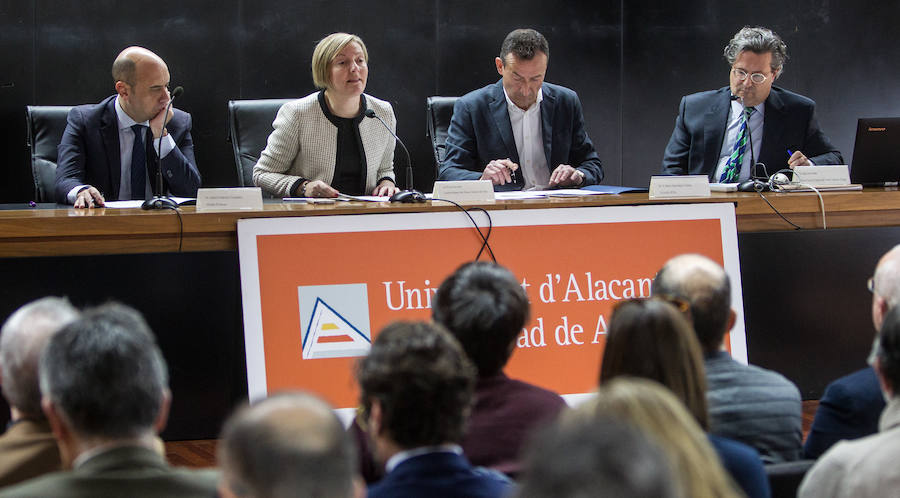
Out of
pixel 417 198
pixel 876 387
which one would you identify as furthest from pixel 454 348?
pixel 417 198

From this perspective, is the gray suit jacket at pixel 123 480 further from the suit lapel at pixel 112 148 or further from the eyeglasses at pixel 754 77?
the eyeglasses at pixel 754 77

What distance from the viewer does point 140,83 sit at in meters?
3.92

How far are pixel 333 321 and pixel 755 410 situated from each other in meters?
1.45

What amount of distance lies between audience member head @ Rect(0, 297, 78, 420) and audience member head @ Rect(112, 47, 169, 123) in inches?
95.8

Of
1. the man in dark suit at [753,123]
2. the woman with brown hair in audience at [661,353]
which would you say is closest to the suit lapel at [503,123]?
the man in dark suit at [753,123]

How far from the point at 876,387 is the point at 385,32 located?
13.0 feet

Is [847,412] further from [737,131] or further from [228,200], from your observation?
[737,131]

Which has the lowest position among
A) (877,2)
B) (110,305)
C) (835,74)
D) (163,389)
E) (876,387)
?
(876,387)

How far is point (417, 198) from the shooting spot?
3289 mm

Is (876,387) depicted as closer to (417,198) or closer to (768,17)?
(417,198)

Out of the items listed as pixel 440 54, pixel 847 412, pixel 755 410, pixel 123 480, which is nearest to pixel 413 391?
pixel 123 480

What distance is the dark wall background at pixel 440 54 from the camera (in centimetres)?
505

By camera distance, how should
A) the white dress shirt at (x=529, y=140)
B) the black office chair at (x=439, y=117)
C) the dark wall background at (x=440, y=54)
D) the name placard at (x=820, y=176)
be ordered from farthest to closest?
the dark wall background at (x=440, y=54)
the black office chair at (x=439, y=117)
the white dress shirt at (x=529, y=140)
the name placard at (x=820, y=176)

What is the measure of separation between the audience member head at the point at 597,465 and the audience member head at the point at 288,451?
0.81ft
